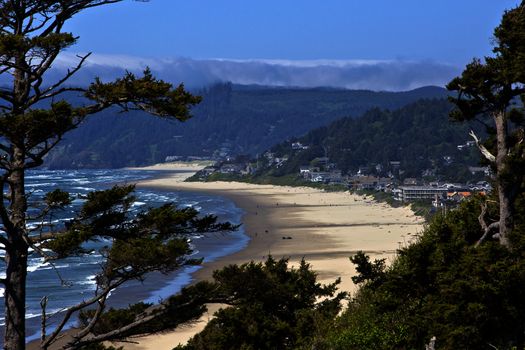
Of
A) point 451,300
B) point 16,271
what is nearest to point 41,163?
point 16,271

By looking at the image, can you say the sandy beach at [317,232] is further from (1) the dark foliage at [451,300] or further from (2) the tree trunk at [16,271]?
(2) the tree trunk at [16,271]

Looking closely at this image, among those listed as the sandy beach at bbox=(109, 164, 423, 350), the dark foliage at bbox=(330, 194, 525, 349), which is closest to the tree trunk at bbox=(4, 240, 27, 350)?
the dark foliage at bbox=(330, 194, 525, 349)

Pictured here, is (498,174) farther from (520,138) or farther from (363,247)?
(363,247)

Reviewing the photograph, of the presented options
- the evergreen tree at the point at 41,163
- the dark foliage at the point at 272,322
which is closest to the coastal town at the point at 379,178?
the dark foliage at the point at 272,322

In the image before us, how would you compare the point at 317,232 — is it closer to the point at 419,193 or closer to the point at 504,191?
the point at 419,193

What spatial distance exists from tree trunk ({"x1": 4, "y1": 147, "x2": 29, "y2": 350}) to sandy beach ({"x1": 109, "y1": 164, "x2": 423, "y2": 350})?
586 inches

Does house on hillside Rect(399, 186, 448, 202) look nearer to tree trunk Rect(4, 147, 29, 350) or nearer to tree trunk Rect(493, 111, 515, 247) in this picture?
tree trunk Rect(493, 111, 515, 247)

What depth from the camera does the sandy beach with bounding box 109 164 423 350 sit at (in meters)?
42.9

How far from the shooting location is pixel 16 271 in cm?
957

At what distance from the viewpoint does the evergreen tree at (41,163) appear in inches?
354

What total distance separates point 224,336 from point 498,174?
6540 mm

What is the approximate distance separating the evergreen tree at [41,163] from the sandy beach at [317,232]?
14.8 metres

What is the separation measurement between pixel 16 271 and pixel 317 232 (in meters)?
58.0

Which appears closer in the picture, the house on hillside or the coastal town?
the house on hillside
